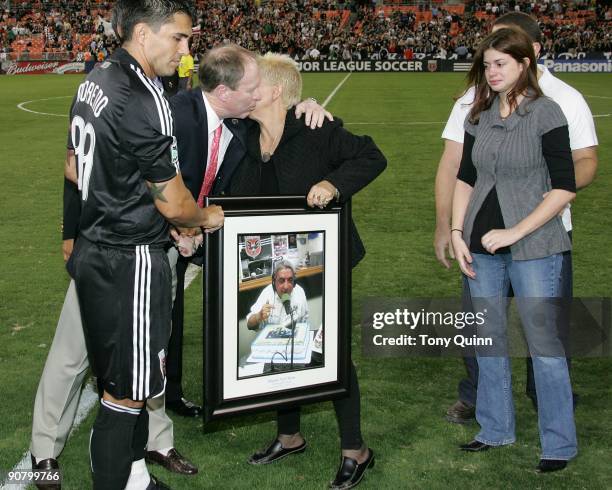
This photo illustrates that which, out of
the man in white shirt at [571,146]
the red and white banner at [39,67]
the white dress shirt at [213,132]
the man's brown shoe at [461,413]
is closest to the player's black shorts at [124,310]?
the white dress shirt at [213,132]

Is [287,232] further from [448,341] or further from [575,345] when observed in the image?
[575,345]

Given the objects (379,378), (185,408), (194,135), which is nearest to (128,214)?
(194,135)

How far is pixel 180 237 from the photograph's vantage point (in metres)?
3.59

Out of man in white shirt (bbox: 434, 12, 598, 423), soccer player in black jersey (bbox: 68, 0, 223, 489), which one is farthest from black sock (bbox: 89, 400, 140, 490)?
man in white shirt (bbox: 434, 12, 598, 423)

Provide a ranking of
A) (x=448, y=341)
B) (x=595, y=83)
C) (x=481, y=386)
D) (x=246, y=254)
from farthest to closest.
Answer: (x=595, y=83), (x=448, y=341), (x=481, y=386), (x=246, y=254)

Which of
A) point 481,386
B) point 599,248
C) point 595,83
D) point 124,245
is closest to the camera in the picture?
point 124,245

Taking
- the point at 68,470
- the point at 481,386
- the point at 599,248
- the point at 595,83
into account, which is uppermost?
the point at 595,83

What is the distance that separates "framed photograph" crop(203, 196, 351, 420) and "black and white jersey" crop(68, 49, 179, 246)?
1.28 ft

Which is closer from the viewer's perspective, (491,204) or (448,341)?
(491,204)

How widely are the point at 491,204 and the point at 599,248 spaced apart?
4.91m

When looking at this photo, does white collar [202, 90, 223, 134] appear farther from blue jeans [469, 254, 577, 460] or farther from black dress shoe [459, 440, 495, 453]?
black dress shoe [459, 440, 495, 453]

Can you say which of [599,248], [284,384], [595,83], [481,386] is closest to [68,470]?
[284,384]

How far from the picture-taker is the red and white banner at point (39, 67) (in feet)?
135

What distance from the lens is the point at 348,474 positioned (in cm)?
388
